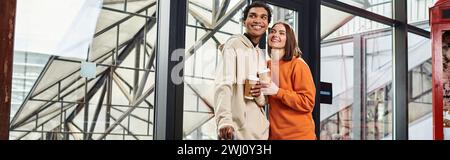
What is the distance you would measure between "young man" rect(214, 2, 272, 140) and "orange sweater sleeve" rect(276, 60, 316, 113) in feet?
0.42

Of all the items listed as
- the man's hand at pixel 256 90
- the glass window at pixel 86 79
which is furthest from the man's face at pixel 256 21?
the glass window at pixel 86 79

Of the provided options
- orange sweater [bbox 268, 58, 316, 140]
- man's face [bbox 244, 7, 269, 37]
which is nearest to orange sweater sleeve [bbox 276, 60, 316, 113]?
orange sweater [bbox 268, 58, 316, 140]

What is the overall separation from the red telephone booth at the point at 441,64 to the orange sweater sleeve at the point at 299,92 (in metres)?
1.16

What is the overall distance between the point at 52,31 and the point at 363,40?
2628mm

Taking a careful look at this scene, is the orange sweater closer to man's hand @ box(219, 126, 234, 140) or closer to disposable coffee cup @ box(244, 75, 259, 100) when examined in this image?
disposable coffee cup @ box(244, 75, 259, 100)

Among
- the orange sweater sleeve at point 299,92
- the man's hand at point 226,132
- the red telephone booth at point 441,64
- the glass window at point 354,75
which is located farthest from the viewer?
the glass window at point 354,75

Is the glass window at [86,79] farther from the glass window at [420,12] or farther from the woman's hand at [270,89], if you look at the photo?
the glass window at [420,12]

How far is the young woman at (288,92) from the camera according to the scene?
287cm

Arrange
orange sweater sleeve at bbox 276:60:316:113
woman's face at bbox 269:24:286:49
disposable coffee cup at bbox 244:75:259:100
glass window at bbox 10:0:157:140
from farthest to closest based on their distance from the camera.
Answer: woman's face at bbox 269:24:286:49
orange sweater sleeve at bbox 276:60:316:113
disposable coffee cup at bbox 244:75:259:100
glass window at bbox 10:0:157:140

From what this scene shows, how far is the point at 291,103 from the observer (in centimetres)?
287

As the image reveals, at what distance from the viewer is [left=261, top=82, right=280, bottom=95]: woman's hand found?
2.85 m

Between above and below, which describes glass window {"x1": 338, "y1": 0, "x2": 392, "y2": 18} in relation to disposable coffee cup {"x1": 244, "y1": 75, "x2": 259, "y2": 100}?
above

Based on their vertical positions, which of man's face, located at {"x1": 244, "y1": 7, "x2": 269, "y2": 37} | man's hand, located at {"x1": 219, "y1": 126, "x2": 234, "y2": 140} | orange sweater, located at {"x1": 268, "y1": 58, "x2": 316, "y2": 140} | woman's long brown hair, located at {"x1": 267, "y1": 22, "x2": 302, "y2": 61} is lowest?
man's hand, located at {"x1": 219, "y1": 126, "x2": 234, "y2": 140}

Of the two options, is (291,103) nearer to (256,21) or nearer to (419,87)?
(256,21)
